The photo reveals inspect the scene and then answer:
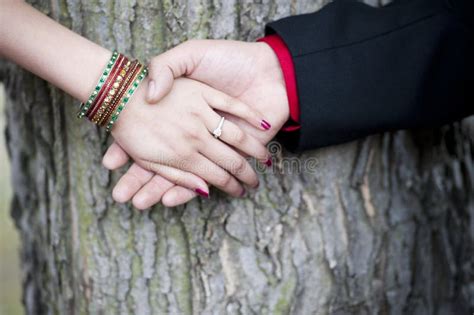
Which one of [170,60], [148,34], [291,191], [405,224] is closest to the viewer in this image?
[170,60]

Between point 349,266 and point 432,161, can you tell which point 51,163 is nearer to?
point 349,266

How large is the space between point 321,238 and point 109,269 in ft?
1.73

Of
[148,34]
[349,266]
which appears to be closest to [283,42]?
[148,34]

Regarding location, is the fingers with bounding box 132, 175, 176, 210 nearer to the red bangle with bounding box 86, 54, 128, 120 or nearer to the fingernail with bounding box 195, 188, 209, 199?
the fingernail with bounding box 195, 188, 209, 199

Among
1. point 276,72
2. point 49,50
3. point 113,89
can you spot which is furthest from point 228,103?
point 49,50

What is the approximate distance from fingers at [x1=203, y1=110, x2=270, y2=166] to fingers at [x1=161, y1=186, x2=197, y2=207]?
15cm

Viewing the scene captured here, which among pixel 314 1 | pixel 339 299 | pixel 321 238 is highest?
pixel 314 1

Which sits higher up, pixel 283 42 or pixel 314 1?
pixel 314 1

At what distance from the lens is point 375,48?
126 cm

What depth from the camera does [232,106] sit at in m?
1.25

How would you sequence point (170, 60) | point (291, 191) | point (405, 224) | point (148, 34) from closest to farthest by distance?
1. point (170, 60)
2. point (148, 34)
3. point (291, 191)
4. point (405, 224)

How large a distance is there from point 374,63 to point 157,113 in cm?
47

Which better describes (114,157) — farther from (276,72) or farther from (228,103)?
(276,72)

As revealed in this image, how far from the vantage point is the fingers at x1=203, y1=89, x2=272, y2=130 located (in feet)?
4.11
